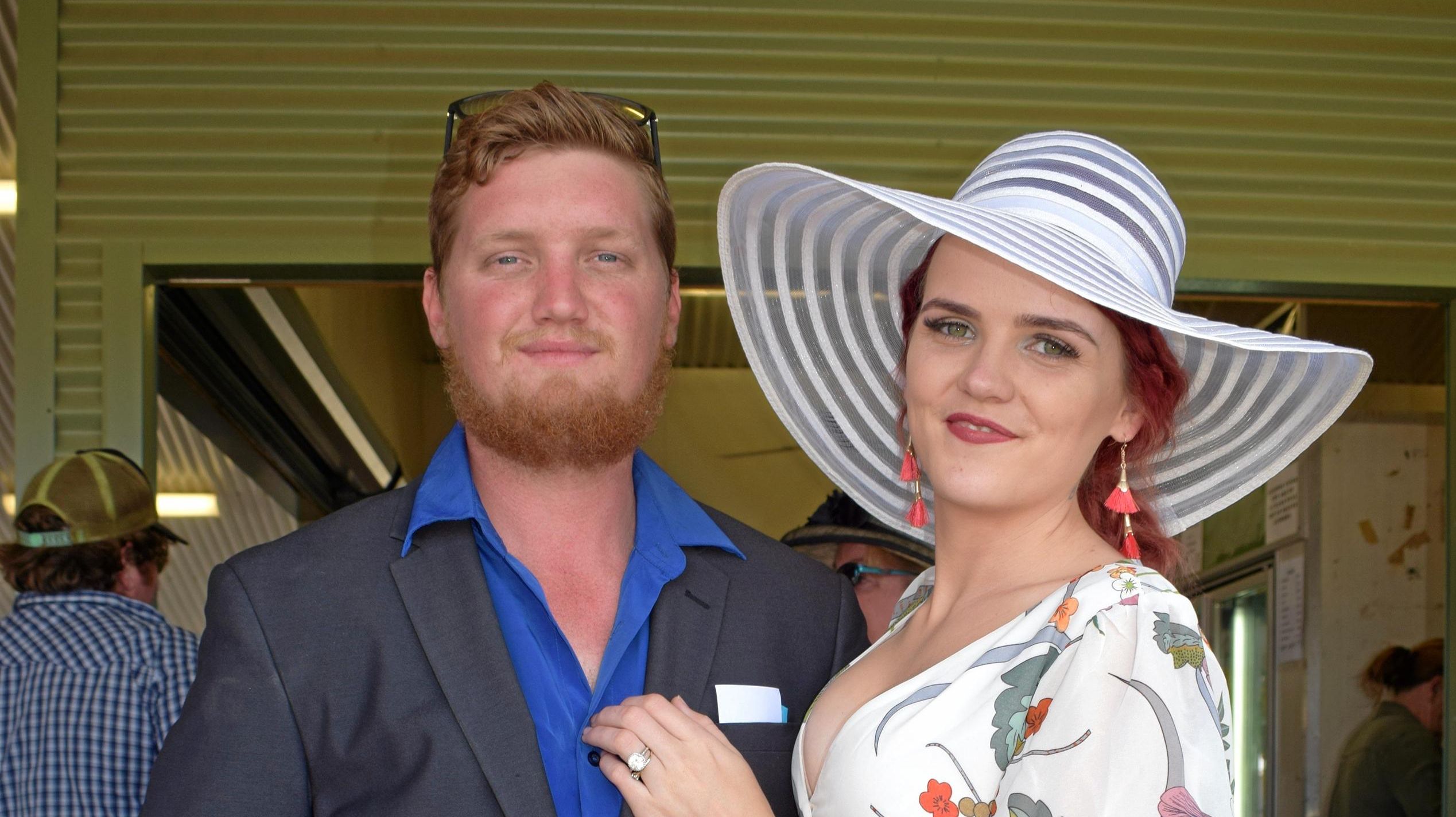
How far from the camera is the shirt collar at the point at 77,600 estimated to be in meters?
3.58

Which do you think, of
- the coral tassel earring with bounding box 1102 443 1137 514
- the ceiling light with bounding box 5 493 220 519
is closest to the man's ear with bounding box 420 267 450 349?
the coral tassel earring with bounding box 1102 443 1137 514

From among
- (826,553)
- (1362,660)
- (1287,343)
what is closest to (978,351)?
(1287,343)

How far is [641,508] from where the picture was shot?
2305 millimetres

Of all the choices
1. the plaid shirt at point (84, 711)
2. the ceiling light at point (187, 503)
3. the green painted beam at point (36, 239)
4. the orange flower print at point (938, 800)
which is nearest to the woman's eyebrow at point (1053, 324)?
the orange flower print at point (938, 800)

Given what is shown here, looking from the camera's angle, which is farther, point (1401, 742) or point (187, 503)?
point (187, 503)

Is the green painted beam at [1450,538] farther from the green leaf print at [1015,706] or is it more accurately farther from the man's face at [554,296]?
the green leaf print at [1015,706]

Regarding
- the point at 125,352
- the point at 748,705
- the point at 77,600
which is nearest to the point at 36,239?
the point at 125,352

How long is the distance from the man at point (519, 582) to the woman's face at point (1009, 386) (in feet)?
1.55

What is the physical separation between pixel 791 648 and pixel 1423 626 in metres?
4.23

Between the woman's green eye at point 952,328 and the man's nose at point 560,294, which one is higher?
the man's nose at point 560,294

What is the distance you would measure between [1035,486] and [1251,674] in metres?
4.80

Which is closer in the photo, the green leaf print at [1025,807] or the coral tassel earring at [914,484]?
the green leaf print at [1025,807]

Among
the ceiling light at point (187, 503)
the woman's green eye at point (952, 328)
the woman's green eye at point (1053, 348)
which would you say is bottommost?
the ceiling light at point (187, 503)

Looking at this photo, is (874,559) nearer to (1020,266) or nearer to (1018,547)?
(1018,547)
